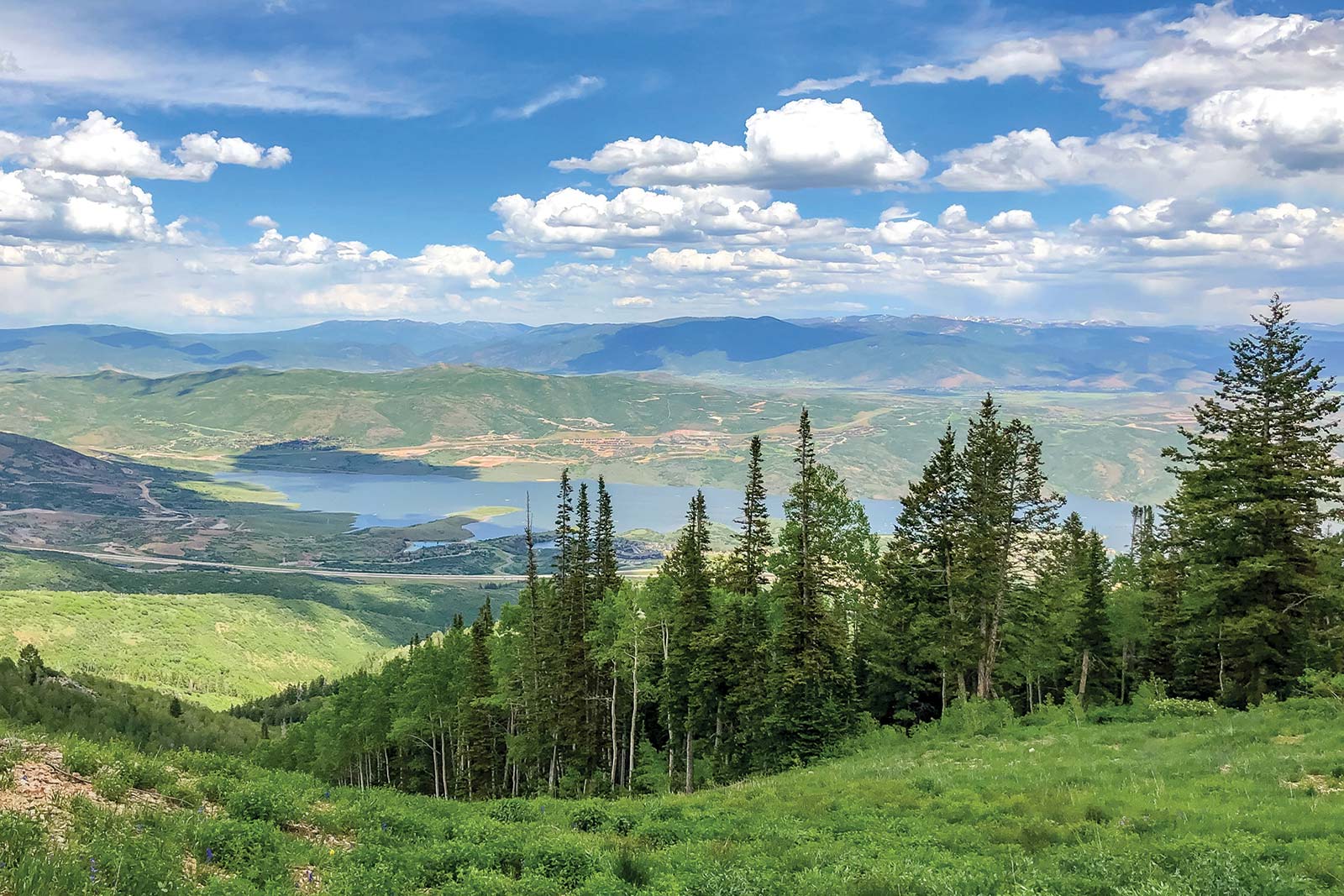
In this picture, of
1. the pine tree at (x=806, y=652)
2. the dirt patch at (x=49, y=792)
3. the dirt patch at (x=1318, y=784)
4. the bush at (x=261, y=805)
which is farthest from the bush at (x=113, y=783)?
the pine tree at (x=806, y=652)

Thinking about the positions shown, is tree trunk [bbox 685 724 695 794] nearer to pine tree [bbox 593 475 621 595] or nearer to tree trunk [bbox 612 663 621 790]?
tree trunk [bbox 612 663 621 790]

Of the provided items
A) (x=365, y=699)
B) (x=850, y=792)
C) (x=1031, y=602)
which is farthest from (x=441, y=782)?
(x=850, y=792)

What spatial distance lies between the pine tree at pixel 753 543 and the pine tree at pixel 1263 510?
20242mm

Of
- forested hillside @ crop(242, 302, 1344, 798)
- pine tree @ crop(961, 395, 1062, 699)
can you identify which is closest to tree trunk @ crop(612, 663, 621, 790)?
forested hillside @ crop(242, 302, 1344, 798)

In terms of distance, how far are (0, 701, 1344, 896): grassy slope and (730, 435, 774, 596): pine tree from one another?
19702mm

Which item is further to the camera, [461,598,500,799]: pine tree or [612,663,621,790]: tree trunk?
[461,598,500,799]: pine tree

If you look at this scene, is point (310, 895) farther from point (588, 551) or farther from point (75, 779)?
point (588, 551)

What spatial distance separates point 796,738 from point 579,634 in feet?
65.6

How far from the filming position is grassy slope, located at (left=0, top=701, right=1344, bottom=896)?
35.8 ft

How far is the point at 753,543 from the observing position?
42.3 metres

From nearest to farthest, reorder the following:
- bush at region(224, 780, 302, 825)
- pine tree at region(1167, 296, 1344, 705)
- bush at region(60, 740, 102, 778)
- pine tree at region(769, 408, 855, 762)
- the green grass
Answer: bush at region(60, 740, 102, 778) < bush at region(224, 780, 302, 825) < pine tree at region(1167, 296, 1344, 705) < pine tree at region(769, 408, 855, 762) < the green grass

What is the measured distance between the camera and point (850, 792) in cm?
2069

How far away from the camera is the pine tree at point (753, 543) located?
4228cm

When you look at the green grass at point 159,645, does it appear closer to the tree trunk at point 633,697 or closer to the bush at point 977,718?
the tree trunk at point 633,697
